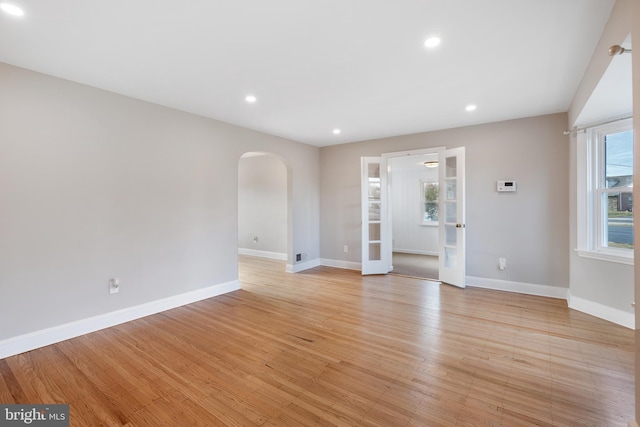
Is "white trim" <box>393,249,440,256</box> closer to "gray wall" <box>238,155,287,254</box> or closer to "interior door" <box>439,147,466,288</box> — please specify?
"interior door" <box>439,147,466,288</box>

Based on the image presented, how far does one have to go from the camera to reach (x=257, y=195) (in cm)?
707

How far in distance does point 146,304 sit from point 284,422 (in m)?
2.48

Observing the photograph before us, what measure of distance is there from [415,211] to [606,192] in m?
4.48

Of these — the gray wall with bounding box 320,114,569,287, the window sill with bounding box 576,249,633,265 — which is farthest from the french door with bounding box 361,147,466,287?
the window sill with bounding box 576,249,633,265

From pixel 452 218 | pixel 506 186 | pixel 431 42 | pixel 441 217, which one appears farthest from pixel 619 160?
pixel 431 42

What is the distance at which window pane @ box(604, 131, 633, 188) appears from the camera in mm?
3090

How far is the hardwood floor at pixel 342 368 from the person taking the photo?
1.77 meters

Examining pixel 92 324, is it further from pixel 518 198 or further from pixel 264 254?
pixel 518 198

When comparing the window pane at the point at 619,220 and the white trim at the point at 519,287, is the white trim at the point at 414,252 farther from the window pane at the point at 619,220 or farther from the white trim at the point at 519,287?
the window pane at the point at 619,220

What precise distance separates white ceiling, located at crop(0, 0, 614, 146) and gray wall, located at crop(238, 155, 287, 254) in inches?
123

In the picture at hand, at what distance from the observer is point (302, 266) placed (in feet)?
18.6

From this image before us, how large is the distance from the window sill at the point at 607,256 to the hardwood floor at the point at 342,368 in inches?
26.4

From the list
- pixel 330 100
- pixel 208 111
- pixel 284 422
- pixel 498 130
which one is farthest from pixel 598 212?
pixel 208 111

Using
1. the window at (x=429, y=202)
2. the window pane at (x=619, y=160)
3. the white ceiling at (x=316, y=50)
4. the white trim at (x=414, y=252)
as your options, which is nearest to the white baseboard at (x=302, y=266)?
the white trim at (x=414, y=252)
